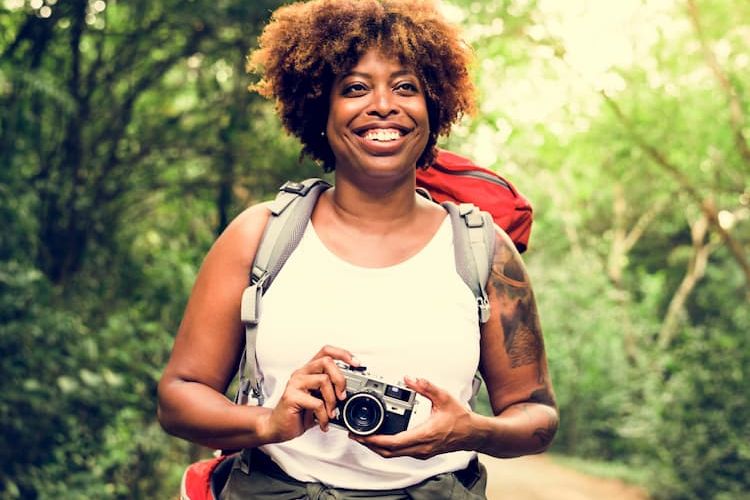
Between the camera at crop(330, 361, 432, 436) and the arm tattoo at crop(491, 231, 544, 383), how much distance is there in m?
0.40

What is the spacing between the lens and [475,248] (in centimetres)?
239

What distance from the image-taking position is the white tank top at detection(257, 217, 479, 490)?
222 cm

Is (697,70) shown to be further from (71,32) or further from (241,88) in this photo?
(71,32)

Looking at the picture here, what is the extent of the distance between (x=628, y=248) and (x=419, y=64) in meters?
21.3

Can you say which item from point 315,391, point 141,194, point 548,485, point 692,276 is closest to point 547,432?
point 315,391

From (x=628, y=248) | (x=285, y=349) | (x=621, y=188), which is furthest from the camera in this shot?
(x=628, y=248)

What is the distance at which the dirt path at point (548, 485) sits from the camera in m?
14.7

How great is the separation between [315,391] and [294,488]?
25 cm

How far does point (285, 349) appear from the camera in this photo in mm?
2215

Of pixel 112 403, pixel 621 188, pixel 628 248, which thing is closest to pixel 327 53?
pixel 112 403

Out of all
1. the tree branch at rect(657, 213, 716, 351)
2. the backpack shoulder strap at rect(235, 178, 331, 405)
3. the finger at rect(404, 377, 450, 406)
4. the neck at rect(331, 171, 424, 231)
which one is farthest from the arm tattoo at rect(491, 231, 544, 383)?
the tree branch at rect(657, 213, 716, 351)

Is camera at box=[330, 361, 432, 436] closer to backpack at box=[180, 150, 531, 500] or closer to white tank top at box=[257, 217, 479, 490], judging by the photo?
white tank top at box=[257, 217, 479, 490]

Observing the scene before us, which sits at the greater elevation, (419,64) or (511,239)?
(419,64)


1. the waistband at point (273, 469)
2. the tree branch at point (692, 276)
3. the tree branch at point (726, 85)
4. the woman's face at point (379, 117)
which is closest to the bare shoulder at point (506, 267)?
the woman's face at point (379, 117)
